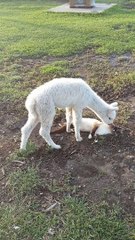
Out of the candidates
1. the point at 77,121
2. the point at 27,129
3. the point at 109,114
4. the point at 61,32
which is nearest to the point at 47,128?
the point at 27,129

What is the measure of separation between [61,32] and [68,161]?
6.64 meters

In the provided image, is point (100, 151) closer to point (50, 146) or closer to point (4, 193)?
point (50, 146)

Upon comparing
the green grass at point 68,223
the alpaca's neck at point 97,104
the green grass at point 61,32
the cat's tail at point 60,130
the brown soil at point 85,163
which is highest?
the alpaca's neck at point 97,104

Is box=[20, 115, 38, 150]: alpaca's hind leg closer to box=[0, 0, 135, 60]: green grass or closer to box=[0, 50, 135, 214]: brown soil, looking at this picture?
box=[0, 50, 135, 214]: brown soil

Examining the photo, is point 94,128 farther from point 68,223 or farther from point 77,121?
point 68,223

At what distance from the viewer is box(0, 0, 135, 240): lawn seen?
4.31 meters

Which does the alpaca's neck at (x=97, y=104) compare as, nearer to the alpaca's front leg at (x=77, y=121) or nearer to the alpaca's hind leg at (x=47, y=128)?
the alpaca's front leg at (x=77, y=121)

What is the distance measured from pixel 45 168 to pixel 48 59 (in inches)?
179

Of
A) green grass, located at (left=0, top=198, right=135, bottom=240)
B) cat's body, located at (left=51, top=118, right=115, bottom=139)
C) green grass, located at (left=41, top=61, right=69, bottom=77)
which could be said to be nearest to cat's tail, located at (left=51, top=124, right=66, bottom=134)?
cat's body, located at (left=51, top=118, right=115, bottom=139)

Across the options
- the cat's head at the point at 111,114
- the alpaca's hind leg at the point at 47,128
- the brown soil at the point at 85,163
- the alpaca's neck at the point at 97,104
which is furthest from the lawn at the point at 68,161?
the alpaca's neck at the point at 97,104

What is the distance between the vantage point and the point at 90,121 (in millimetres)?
5918

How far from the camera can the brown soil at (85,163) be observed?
15.6 ft

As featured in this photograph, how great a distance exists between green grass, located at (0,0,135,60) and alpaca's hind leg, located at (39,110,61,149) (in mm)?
4321

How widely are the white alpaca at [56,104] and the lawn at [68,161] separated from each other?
10.8 inches
